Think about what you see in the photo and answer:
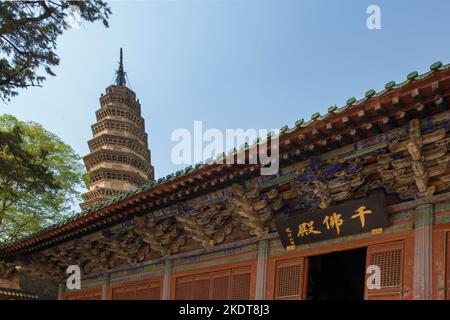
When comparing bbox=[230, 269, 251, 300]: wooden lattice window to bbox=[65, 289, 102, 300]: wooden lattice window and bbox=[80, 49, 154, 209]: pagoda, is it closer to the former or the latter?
bbox=[65, 289, 102, 300]: wooden lattice window

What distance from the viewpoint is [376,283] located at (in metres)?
7.41

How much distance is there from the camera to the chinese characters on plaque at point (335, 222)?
745 cm

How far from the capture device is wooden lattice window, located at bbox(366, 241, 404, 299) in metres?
7.19

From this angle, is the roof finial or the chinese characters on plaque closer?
the chinese characters on plaque

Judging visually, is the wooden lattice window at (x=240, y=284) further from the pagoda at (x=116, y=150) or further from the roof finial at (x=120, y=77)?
the roof finial at (x=120, y=77)

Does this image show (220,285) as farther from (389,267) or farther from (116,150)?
(116,150)

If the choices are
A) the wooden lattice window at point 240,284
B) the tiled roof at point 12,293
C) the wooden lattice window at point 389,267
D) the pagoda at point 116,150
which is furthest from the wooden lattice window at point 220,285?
the pagoda at point 116,150

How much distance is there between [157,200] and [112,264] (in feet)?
12.0

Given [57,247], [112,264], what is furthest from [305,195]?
[57,247]

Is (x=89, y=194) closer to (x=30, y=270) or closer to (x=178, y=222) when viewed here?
(x=30, y=270)

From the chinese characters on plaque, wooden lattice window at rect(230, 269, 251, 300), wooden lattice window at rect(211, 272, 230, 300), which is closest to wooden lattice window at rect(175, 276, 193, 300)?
wooden lattice window at rect(211, 272, 230, 300)

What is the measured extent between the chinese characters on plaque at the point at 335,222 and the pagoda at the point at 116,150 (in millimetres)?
21470

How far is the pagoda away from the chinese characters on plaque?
2147 cm
